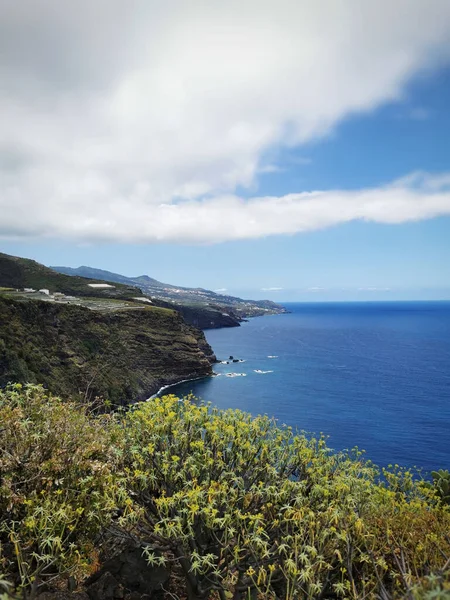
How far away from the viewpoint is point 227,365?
445 feet

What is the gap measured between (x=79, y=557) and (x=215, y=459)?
15.4 ft

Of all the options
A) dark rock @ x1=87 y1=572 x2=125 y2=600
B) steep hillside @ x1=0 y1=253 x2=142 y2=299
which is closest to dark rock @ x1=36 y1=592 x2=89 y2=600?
dark rock @ x1=87 y1=572 x2=125 y2=600

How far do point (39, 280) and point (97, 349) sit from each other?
234 ft

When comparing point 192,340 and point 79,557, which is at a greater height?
point 79,557

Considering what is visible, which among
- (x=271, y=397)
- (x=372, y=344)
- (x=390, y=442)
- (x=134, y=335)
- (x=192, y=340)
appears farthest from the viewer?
(x=372, y=344)

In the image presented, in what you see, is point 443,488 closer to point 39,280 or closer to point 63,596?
point 63,596

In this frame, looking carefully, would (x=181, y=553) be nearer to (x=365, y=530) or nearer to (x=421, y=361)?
(x=365, y=530)

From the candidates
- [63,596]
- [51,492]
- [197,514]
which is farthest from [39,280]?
[197,514]

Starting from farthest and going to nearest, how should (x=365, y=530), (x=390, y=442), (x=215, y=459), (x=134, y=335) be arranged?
(x=134, y=335), (x=390, y=442), (x=215, y=459), (x=365, y=530)

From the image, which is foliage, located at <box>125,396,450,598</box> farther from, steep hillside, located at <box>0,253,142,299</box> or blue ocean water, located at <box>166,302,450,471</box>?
steep hillside, located at <box>0,253,142,299</box>

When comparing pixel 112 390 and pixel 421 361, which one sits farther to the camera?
pixel 421 361

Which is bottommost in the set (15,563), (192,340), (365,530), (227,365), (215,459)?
(227,365)

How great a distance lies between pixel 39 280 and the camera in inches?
5723

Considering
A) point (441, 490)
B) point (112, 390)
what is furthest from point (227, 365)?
point (441, 490)
